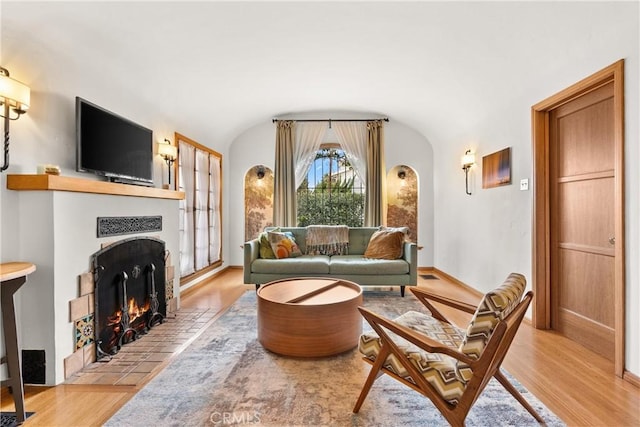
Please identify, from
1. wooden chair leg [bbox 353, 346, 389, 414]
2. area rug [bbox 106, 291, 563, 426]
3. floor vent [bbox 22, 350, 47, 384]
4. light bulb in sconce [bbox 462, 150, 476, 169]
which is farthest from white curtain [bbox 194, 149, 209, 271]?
light bulb in sconce [bbox 462, 150, 476, 169]

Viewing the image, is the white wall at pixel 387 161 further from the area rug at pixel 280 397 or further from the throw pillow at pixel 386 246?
the area rug at pixel 280 397

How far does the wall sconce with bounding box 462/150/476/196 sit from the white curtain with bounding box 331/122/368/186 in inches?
64.6

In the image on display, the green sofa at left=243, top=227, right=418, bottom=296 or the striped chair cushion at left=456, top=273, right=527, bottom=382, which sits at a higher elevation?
the striped chair cushion at left=456, top=273, right=527, bottom=382

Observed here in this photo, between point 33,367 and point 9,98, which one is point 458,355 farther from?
point 9,98

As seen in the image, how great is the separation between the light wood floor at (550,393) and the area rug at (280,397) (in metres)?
0.12

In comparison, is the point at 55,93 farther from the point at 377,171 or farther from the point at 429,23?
the point at 377,171

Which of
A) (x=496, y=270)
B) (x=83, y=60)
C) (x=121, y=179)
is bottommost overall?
(x=496, y=270)

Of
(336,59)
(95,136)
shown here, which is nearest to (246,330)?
(95,136)

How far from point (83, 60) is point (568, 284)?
171 inches

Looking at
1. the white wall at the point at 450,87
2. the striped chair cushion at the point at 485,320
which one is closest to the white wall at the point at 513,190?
Answer: the white wall at the point at 450,87

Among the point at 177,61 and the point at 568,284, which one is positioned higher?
the point at 177,61

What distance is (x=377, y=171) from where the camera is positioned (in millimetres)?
5406

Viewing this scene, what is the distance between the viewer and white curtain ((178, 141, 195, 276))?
4137 mm

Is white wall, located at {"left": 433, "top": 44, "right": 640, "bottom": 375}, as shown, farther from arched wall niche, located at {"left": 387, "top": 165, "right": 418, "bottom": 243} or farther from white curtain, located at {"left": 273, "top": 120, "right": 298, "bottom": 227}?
white curtain, located at {"left": 273, "top": 120, "right": 298, "bottom": 227}
